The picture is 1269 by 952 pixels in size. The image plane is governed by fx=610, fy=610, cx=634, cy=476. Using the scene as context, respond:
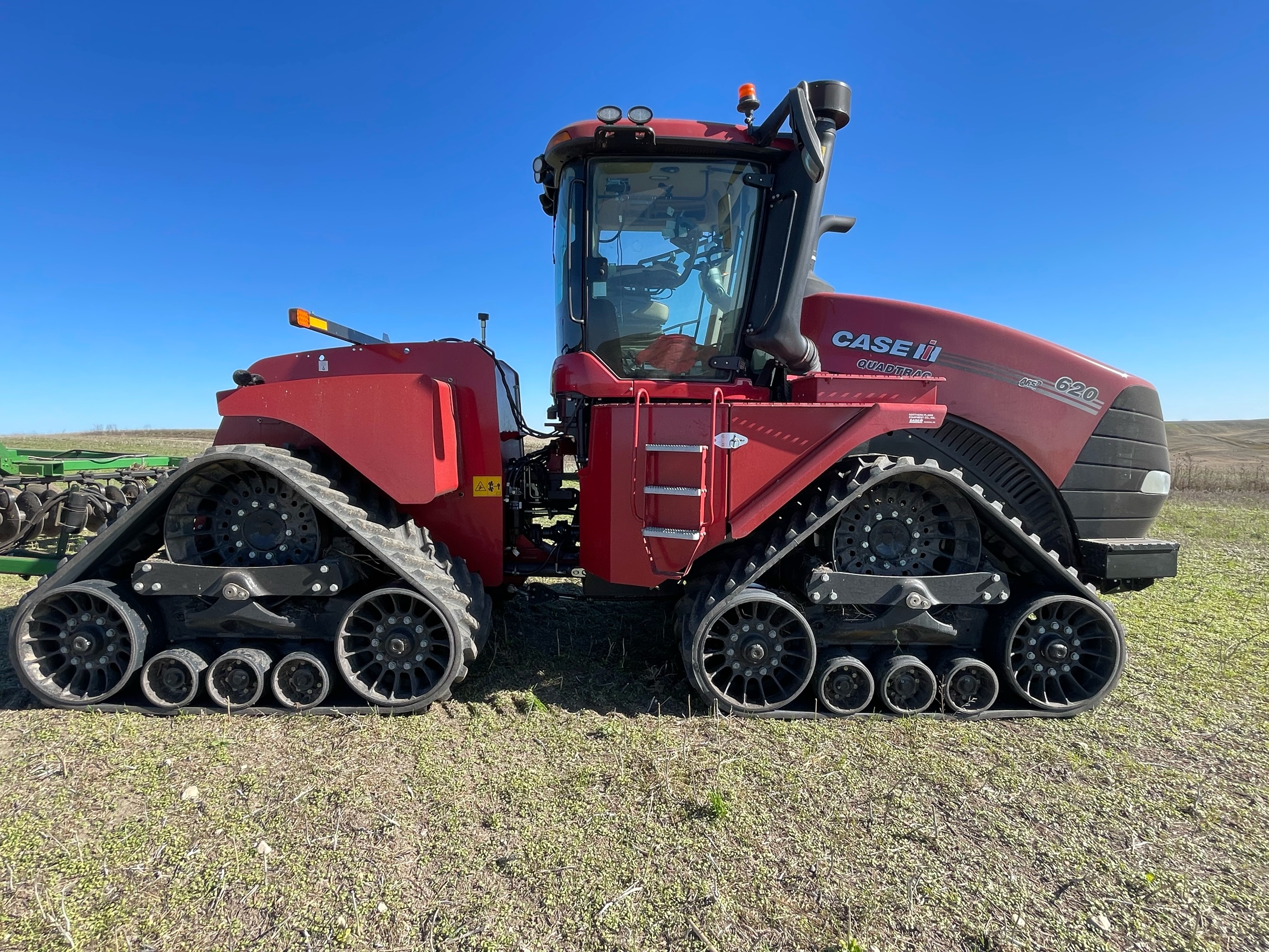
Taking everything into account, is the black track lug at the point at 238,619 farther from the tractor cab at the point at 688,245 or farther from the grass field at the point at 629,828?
the tractor cab at the point at 688,245

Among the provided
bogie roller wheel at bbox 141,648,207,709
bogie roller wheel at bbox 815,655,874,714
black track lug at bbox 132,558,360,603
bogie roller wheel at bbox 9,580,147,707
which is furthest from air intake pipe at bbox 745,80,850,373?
bogie roller wheel at bbox 9,580,147,707

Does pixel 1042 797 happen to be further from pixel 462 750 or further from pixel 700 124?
pixel 700 124

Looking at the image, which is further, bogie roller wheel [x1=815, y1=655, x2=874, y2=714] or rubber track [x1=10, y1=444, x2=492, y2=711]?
bogie roller wheel [x1=815, y1=655, x2=874, y2=714]

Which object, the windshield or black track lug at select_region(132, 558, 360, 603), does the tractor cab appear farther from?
black track lug at select_region(132, 558, 360, 603)

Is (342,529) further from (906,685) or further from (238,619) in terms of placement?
(906,685)

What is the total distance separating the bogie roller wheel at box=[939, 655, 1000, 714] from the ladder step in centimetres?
160

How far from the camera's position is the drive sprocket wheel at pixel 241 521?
3.38 meters

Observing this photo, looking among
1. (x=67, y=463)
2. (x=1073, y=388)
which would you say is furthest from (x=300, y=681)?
(x=67, y=463)

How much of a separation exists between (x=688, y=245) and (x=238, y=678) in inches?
141

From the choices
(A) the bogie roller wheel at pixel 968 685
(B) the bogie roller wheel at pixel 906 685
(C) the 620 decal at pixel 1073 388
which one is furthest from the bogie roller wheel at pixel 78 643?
(C) the 620 decal at pixel 1073 388

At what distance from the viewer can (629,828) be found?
248cm

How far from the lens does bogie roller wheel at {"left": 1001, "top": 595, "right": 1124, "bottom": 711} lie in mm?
3402

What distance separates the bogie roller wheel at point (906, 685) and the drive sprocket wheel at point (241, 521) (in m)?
3.25

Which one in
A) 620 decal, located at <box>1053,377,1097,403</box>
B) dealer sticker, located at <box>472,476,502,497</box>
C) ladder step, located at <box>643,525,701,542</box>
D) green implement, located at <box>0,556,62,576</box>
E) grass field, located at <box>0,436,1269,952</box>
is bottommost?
grass field, located at <box>0,436,1269,952</box>
